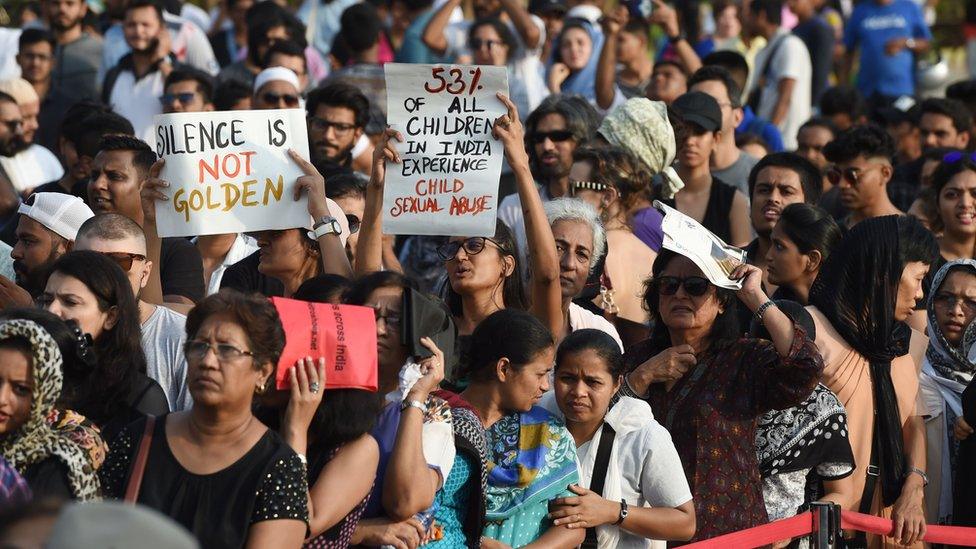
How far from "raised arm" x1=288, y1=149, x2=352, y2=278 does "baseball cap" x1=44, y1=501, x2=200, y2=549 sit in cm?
386

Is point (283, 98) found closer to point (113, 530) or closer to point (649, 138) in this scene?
point (649, 138)

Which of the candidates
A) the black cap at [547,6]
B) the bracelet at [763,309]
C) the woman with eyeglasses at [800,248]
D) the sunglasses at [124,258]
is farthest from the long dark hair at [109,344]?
the black cap at [547,6]

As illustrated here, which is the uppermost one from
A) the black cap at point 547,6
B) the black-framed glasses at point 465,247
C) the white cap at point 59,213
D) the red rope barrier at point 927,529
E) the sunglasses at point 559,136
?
the black cap at point 547,6

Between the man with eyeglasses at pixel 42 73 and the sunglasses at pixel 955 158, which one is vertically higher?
the man with eyeglasses at pixel 42 73

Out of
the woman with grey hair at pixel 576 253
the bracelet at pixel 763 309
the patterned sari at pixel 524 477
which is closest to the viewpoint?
the patterned sari at pixel 524 477

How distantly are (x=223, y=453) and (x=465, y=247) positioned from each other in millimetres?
2267

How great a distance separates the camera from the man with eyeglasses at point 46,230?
7.30m

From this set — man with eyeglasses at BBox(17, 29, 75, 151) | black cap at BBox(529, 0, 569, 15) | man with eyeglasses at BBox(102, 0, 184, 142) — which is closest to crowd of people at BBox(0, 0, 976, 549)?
man with eyeglasses at BBox(102, 0, 184, 142)

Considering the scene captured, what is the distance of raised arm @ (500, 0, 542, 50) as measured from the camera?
41.1ft

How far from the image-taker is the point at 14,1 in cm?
1836

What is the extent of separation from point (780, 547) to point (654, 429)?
722 mm

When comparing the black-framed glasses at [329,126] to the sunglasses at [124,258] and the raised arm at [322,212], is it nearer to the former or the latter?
the raised arm at [322,212]

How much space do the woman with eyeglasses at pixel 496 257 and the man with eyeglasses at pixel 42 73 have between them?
6.18m

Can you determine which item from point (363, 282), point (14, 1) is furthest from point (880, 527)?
point (14, 1)
